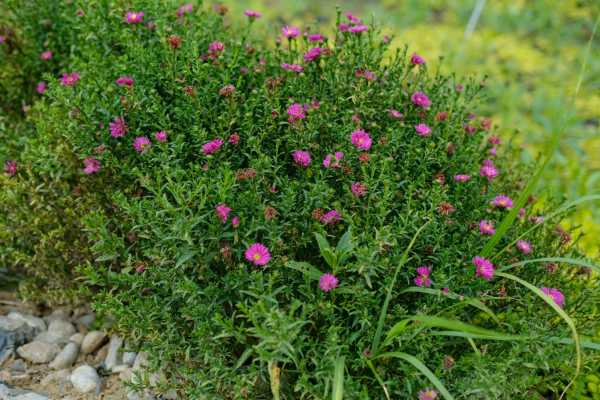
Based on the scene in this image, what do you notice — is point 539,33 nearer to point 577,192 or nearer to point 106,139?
point 577,192

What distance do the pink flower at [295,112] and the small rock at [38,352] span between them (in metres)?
1.45

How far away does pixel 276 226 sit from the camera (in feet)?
6.33

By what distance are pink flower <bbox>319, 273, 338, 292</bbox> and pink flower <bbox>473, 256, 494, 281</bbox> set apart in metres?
0.52

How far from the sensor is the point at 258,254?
191 centimetres

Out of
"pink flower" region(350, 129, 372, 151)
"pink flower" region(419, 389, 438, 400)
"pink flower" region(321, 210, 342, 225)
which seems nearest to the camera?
"pink flower" region(419, 389, 438, 400)

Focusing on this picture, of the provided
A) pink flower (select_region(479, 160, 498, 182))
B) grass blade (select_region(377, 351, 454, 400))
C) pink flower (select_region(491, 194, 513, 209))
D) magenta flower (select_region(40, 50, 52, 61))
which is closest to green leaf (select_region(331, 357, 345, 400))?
grass blade (select_region(377, 351, 454, 400))

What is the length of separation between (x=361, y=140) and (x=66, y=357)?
1.55 metres

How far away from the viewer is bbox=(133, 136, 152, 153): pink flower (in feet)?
6.82

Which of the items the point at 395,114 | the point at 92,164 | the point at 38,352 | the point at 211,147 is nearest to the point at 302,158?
the point at 211,147

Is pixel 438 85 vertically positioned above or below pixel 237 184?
above

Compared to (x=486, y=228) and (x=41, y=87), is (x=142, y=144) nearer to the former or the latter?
(x=41, y=87)

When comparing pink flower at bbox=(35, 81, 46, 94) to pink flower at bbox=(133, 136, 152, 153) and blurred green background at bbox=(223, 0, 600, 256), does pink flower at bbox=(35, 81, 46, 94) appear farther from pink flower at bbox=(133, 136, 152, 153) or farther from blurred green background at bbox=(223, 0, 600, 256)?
blurred green background at bbox=(223, 0, 600, 256)

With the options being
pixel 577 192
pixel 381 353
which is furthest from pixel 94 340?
pixel 577 192

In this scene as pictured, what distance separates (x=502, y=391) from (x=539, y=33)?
5088 millimetres
